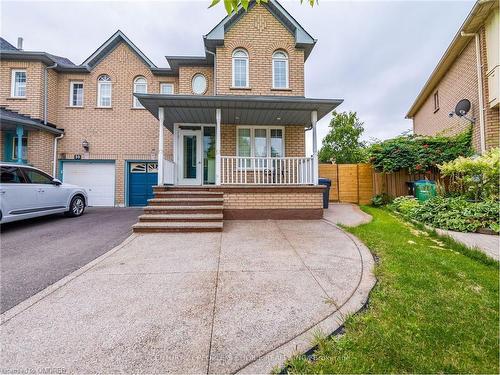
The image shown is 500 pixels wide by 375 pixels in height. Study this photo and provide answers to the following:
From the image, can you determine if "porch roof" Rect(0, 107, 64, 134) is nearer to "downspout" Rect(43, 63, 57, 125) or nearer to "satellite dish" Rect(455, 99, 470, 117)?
"downspout" Rect(43, 63, 57, 125)

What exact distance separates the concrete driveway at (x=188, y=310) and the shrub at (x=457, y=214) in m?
3.40

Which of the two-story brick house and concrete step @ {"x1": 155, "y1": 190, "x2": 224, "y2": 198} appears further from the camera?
the two-story brick house

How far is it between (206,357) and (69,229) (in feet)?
20.6

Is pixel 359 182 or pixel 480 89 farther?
pixel 359 182

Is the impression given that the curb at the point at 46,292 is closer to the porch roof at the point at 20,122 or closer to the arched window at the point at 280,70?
the arched window at the point at 280,70

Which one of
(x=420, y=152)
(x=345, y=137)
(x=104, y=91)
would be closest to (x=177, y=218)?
(x=104, y=91)

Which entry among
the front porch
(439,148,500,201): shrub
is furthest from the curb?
(439,148,500,201): shrub

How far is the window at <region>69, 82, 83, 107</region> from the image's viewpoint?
11.3 meters

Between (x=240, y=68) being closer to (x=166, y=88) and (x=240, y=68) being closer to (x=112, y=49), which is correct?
(x=166, y=88)

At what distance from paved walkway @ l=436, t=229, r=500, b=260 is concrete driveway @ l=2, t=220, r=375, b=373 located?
2111 mm

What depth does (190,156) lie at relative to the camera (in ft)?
31.4

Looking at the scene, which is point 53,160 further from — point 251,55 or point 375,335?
point 375,335

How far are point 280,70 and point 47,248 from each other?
974 cm

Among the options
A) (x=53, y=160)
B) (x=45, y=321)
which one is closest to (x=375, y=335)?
(x=45, y=321)
